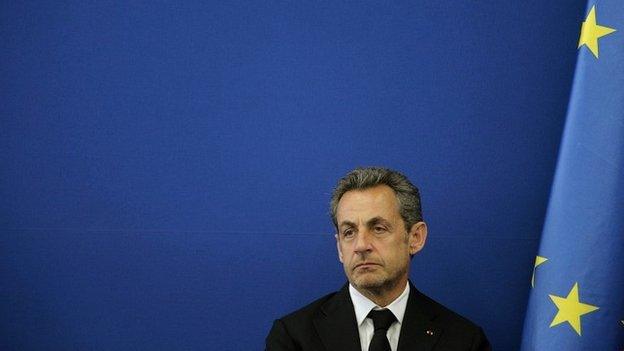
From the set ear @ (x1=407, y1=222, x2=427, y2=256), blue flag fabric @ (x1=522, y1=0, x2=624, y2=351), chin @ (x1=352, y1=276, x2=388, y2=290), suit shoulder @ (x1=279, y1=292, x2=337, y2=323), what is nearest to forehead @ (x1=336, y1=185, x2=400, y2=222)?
ear @ (x1=407, y1=222, x2=427, y2=256)

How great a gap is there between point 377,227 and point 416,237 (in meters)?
0.18

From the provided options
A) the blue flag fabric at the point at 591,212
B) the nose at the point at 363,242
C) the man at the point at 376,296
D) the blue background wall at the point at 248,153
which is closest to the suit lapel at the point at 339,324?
the man at the point at 376,296

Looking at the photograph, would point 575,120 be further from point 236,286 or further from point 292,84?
point 236,286

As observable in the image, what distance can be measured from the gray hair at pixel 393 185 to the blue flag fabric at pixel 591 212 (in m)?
0.46

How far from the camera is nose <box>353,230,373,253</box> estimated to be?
8.04ft

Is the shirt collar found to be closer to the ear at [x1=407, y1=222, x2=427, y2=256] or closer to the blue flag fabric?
the ear at [x1=407, y1=222, x2=427, y2=256]

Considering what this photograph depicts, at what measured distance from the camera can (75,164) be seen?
2.96m

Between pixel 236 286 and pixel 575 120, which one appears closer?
pixel 575 120

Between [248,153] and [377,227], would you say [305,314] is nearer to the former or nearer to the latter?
[377,227]

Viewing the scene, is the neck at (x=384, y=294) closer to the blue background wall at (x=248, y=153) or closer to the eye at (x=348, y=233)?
the eye at (x=348, y=233)

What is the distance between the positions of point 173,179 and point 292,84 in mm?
606

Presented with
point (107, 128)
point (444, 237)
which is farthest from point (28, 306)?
point (444, 237)

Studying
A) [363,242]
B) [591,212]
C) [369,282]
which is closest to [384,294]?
[369,282]

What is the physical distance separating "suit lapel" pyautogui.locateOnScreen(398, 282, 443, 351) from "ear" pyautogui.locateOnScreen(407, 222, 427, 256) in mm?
158
